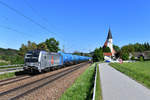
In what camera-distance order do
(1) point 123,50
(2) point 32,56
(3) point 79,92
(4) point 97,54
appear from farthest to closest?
(1) point 123,50 → (4) point 97,54 → (2) point 32,56 → (3) point 79,92

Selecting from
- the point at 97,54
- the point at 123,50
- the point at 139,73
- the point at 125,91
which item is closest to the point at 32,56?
the point at 125,91

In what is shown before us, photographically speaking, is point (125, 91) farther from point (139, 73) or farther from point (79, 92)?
point (139, 73)

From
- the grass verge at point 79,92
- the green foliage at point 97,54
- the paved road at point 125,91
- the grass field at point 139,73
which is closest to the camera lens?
the paved road at point 125,91

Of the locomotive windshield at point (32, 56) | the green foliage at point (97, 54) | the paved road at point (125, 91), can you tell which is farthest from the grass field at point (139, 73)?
the green foliage at point (97, 54)

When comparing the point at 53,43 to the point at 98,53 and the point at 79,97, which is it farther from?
the point at 79,97

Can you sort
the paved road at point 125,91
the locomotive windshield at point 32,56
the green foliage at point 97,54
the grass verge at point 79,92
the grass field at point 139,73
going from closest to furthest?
the paved road at point 125,91
the grass verge at point 79,92
the grass field at point 139,73
the locomotive windshield at point 32,56
the green foliage at point 97,54

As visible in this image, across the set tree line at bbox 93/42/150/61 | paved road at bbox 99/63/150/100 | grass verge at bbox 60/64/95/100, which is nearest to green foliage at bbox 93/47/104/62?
tree line at bbox 93/42/150/61

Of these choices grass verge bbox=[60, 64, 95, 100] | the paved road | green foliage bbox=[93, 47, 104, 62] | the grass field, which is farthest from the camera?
green foliage bbox=[93, 47, 104, 62]

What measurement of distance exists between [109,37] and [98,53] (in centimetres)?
6408

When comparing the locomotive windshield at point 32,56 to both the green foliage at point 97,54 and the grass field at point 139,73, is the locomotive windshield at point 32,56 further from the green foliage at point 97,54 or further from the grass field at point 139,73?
the green foliage at point 97,54

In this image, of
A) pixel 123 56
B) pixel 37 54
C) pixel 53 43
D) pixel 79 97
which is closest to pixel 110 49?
pixel 123 56

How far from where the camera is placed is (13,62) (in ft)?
84.4

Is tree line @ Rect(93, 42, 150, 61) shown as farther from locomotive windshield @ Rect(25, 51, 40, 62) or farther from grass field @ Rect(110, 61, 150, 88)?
locomotive windshield @ Rect(25, 51, 40, 62)

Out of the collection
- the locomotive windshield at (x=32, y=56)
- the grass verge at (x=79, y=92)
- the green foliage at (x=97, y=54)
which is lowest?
the grass verge at (x=79, y=92)
